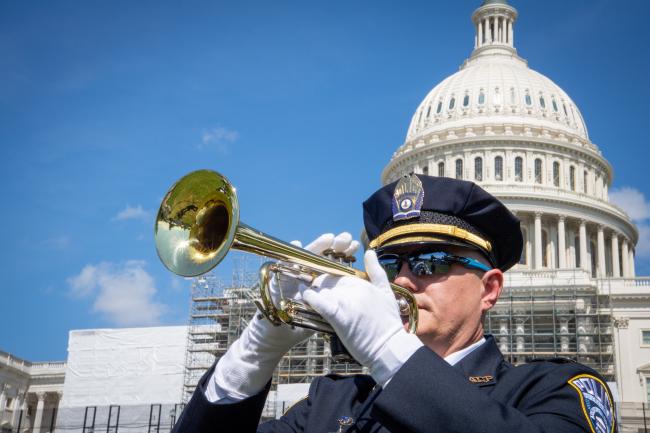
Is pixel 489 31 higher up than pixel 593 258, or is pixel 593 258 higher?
pixel 489 31

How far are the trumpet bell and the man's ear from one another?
1.05m

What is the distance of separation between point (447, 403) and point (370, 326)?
1.09 ft

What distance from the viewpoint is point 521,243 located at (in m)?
3.96

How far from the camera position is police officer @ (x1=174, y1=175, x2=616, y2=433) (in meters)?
2.88

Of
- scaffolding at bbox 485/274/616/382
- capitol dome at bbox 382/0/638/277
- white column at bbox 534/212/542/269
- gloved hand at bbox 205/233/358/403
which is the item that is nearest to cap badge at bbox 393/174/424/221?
gloved hand at bbox 205/233/358/403

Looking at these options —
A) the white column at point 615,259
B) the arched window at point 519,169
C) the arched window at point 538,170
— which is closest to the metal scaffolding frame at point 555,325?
the white column at point 615,259

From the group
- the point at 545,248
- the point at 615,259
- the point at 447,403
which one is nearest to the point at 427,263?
the point at 447,403

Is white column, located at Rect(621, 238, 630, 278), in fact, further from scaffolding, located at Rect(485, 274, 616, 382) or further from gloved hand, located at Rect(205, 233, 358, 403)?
gloved hand, located at Rect(205, 233, 358, 403)

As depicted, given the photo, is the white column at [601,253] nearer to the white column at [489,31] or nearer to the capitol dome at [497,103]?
the capitol dome at [497,103]

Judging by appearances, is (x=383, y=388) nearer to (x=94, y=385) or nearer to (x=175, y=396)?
(x=175, y=396)

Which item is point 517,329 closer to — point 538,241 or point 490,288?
point 538,241

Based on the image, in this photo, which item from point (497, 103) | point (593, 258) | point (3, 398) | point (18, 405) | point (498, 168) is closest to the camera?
point (3, 398)

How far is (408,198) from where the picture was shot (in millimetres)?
3748

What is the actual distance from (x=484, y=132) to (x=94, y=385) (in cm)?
3367
